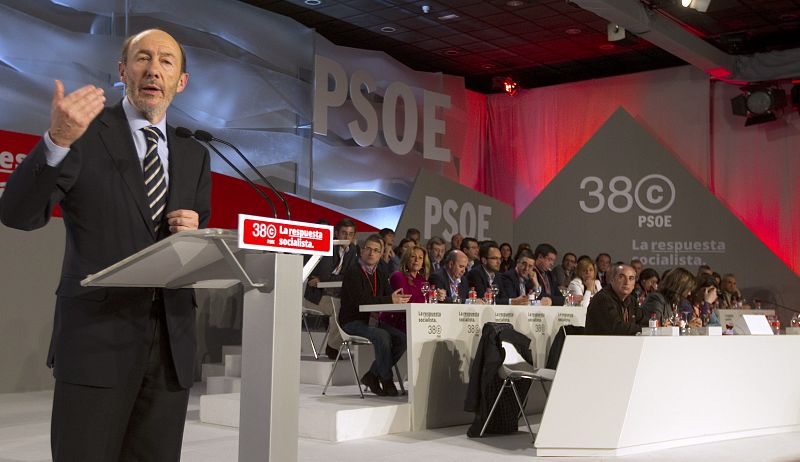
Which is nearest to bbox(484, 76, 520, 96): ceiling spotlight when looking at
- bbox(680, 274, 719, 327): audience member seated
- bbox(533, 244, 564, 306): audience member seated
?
bbox(533, 244, 564, 306): audience member seated

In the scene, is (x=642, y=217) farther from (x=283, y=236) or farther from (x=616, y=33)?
(x=283, y=236)

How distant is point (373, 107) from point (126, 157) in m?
10.0

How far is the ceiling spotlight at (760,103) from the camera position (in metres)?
11.4

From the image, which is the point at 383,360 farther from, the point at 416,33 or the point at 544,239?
the point at 544,239

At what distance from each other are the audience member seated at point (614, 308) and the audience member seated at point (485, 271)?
175 cm

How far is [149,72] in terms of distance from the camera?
1812mm

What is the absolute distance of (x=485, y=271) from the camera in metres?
7.63

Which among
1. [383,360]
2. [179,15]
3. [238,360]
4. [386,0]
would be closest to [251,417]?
[383,360]

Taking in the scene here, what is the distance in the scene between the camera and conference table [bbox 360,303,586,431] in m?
5.70

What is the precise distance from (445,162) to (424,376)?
24.5ft

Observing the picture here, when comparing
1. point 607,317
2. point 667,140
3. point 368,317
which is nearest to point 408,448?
point 607,317

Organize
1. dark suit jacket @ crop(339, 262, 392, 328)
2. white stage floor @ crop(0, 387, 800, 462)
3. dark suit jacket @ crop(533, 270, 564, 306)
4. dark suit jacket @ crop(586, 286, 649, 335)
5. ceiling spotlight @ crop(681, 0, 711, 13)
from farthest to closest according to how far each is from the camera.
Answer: ceiling spotlight @ crop(681, 0, 711, 13) < dark suit jacket @ crop(533, 270, 564, 306) < dark suit jacket @ crop(339, 262, 392, 328) < dark suit jacket @ crop(586, 286, 649, 335) < white stage floor @ crop(0, 387, 800, 462)

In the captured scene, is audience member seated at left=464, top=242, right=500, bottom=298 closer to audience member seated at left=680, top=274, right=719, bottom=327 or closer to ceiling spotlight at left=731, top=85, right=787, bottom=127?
audience member seated at left=680, top=274, right=719, bottom=327

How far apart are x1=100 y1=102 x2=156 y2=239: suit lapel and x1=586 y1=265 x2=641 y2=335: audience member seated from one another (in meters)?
4.19
